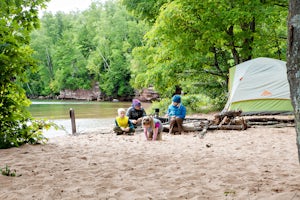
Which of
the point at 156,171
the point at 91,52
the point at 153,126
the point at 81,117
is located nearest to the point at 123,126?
the point at 153,126

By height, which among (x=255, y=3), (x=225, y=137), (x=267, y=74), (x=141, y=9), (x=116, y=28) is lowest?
(x=225, y=137)

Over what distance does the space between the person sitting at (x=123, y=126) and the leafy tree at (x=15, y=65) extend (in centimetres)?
278

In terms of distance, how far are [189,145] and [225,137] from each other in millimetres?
1638

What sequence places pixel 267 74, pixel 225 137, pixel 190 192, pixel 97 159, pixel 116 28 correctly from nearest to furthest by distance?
pixel 190 192, pixel 97 159, pixel 225 137, pixel 267 74, pixel 116 28

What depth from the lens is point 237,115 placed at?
408 inches

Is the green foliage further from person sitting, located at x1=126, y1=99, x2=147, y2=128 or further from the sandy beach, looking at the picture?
the sandy beach

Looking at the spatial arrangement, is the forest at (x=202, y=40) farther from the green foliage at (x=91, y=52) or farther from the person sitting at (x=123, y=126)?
the green foliage at (x=91, y=52)

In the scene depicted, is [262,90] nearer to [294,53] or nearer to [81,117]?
[294,53]

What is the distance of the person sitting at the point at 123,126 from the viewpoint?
999cm

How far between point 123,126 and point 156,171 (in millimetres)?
5407

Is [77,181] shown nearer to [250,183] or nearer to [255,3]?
[250,183]

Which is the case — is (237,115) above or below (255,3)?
below

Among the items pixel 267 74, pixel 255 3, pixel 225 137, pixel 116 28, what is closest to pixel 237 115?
pixel 225 137

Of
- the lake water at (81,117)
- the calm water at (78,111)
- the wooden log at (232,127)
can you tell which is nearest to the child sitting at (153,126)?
the lake water at (81,117)
